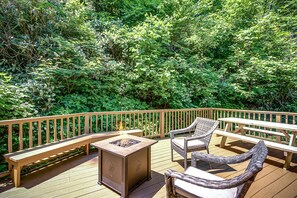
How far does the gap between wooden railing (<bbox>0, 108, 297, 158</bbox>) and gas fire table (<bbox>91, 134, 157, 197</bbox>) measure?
73 cm

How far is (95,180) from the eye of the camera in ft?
8.41

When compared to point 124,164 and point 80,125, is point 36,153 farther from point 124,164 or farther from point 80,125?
point 80,125

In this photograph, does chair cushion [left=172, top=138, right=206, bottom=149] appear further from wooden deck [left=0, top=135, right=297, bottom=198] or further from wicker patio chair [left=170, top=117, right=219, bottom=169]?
wooden deck [left=0, top=135, right=297, bottom=198]

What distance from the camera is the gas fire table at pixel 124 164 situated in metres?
2.15

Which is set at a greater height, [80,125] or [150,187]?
[80,125]

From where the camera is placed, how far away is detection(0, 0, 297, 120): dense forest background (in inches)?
181

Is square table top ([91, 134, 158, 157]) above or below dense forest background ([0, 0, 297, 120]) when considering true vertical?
below

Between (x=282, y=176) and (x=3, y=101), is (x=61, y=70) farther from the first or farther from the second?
(x=282, y=176)

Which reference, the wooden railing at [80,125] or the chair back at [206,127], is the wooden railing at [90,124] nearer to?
the wooden railing at [80,125]

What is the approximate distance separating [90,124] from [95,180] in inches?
68.2

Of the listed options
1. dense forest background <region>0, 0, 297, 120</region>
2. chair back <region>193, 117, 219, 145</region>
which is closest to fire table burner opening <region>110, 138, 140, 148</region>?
chair back <region>193, 117, 219, 145</region>

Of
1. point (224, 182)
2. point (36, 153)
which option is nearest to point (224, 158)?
point (224, 182)

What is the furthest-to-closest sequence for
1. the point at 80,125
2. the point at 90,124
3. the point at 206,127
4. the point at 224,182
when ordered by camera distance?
1. the point at 80,125
2. the point at 90,124
3. the point at 206,127
4. the point at 224,182

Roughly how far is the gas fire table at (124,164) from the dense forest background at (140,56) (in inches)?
93.5
